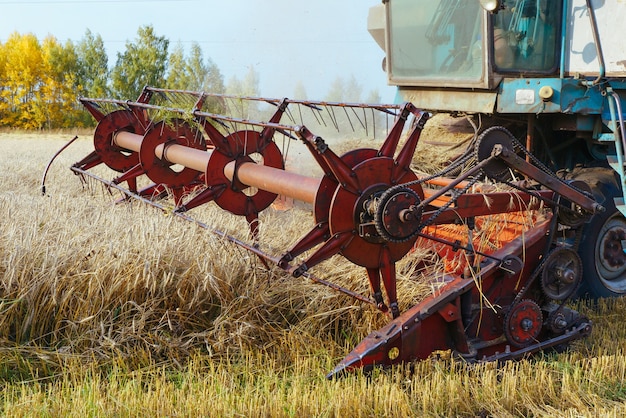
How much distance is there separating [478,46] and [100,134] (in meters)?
2.52

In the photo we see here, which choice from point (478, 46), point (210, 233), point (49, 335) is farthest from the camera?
point (478, 46)

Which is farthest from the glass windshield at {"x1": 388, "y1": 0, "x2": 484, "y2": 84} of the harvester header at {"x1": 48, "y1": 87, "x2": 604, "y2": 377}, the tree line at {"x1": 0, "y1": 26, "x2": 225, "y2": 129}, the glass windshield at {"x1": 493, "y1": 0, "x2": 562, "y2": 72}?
the tree line at {"x1": 0, "y1": 26, "x2": 225, "y2": 129}


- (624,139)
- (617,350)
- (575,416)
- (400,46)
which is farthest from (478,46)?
(575,416)

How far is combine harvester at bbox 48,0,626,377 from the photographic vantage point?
2.43 m

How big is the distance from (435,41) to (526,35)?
59cm

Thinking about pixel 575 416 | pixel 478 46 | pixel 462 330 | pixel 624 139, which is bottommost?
pixel 575 416

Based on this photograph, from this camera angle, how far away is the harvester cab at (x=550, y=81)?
354cm

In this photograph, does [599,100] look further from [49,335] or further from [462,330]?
[49,335]

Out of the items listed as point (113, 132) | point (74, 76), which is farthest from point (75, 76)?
point (113, 132)

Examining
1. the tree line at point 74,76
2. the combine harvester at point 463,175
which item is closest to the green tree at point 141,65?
the tree line at point 74,76

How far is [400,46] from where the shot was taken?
4.42 m

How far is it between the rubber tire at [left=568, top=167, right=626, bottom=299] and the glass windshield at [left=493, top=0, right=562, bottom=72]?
2.36 feet

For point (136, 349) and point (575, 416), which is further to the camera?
point (136, 349)

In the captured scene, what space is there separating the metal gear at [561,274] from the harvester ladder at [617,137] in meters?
0.72
